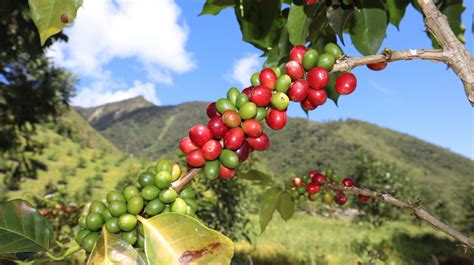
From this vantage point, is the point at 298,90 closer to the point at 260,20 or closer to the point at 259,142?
the point at 259,142

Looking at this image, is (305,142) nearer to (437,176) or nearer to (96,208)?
(437,176)

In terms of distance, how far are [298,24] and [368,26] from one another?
0.31 m

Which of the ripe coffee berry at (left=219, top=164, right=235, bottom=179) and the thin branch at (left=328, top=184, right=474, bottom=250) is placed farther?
the thin branch at (left=328, top=184, right=474, bottom=250)

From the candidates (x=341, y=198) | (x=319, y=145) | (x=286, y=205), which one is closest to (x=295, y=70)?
(x=286, y=205)

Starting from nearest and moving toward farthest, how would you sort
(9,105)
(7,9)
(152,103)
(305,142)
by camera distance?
(7,9) → (9,105) → (305,142) → (152,103)

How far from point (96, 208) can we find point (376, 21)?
1413mm

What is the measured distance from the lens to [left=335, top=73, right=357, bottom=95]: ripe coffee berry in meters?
1.03

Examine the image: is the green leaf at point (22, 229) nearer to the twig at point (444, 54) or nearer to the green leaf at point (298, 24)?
the twig at point (444, 54)

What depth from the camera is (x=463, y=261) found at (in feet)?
24.2

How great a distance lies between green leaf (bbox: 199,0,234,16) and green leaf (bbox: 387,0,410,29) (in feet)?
2.92

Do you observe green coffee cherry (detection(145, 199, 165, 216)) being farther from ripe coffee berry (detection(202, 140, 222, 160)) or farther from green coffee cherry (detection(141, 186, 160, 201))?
ripe coffee berry (detection(202, 140, 222, 160))

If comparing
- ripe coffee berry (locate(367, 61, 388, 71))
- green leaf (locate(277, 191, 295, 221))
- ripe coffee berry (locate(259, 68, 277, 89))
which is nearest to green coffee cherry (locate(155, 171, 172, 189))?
ripe coffee berry (locate(259, 68, 277, 89))

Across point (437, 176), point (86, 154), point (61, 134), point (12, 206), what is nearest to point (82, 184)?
point (86, 154)

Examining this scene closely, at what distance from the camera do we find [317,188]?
1.96m
